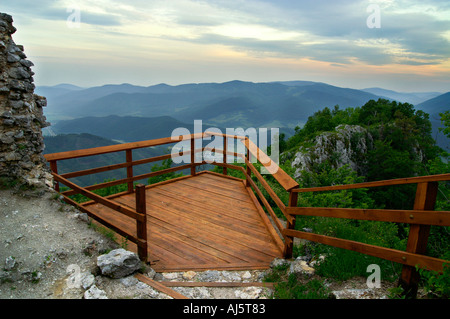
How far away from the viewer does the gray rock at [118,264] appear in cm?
300

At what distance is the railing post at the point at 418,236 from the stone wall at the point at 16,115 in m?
4.33

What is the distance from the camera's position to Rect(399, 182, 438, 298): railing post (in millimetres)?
2227

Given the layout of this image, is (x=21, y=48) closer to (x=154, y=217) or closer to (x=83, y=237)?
(x=83, y=237)

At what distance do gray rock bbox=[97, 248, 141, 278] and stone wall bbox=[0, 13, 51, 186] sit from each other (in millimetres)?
1709

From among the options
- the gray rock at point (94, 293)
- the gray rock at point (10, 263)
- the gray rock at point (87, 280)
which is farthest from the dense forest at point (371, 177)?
the gray rock at point (10, 263)

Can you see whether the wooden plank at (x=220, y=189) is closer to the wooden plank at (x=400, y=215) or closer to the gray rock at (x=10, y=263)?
the wooden plank at (x=400, y=215)

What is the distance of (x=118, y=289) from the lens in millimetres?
2863

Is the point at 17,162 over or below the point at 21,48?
below

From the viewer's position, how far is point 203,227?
501 cm

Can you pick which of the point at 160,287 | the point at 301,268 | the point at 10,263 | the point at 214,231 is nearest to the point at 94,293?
the point at 160,287

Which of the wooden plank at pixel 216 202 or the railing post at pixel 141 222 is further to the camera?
the wooden plank at pixel 216 202

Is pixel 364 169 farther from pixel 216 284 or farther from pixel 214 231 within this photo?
pixel 216 284
